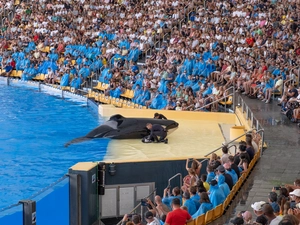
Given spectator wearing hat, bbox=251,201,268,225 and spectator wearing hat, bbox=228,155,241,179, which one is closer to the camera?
spectator wearing hat, bbox=251,201,268,225

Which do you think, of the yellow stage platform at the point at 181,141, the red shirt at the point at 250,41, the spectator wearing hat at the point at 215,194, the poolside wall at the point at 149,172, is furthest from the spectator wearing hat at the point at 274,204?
the red shirt at the point at 250,41

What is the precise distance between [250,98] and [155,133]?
442cm

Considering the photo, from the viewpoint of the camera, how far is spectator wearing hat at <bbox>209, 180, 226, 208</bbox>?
1040 cm

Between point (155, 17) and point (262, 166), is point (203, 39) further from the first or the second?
point (262, 166)

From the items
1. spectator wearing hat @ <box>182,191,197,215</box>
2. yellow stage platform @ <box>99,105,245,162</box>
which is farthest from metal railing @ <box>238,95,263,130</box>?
spectator wearing hat @ <box>182,191,197,215</box>

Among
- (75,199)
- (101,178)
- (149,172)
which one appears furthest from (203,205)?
(149,172)

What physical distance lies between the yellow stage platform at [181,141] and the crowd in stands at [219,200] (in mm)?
1896

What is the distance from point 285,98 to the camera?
18.2 metres

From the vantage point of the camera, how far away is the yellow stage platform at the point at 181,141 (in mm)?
15453

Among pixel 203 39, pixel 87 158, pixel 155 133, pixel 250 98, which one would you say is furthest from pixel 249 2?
pixel 87 158

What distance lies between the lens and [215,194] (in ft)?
34.2

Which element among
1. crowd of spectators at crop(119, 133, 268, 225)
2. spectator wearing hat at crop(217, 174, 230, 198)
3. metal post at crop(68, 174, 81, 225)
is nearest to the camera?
crowd of spectators at crop(119, 133, 268, 225)

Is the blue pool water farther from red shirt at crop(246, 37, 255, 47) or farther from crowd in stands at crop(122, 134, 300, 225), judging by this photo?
red shirt at crop(246, 37, 255, 47)

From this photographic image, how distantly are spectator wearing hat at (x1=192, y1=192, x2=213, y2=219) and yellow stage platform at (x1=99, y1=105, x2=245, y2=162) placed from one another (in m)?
3.96
